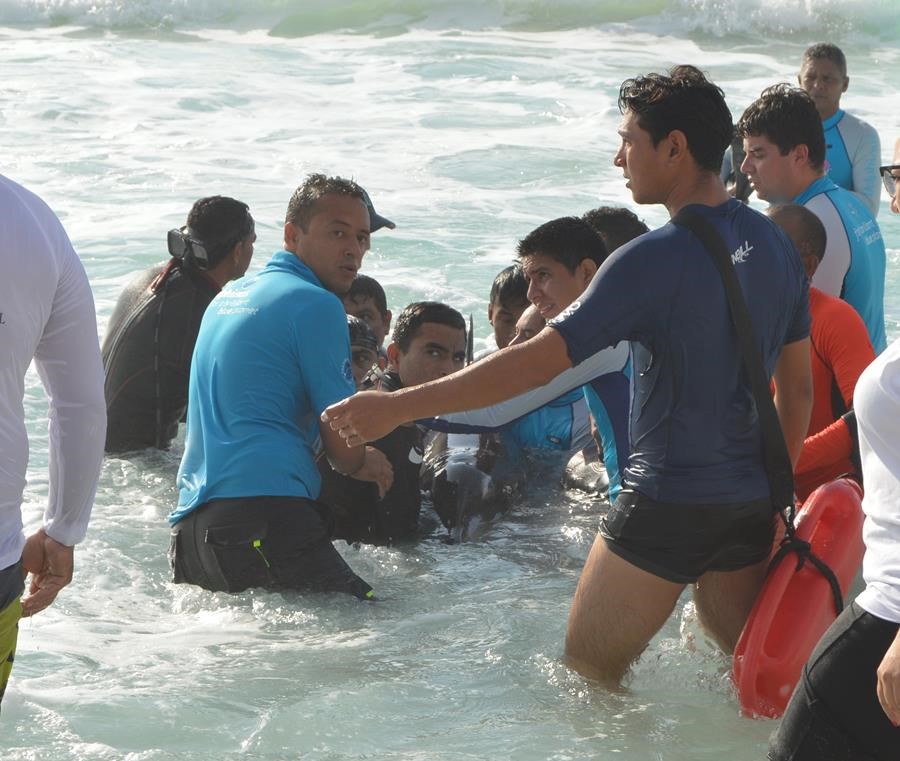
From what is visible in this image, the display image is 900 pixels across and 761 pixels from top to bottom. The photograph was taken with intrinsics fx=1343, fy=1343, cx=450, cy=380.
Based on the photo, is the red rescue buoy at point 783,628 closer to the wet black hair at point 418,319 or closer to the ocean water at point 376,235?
the ocean water at point 376,235

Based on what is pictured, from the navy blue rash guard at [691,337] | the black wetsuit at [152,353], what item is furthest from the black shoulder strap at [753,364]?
the black wetsuit at [152,353]

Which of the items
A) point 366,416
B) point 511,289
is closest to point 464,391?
point 366,416

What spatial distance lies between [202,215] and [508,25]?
16.4 meters

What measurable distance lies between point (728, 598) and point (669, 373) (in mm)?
747

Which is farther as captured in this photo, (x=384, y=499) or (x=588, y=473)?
(x=588, y=473)

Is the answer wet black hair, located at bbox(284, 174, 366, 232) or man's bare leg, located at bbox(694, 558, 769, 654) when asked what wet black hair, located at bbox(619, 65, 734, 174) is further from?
wet black hair, located at bbox(284, 174, 366, 232)

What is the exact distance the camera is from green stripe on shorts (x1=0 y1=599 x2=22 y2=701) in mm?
2756

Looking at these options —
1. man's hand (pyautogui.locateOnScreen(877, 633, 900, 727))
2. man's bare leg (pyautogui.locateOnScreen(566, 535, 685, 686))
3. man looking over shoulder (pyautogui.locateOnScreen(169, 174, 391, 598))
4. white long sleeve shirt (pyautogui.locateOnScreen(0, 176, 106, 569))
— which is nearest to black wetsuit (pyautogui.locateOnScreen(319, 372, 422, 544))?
man looking over shoulder (pyautogui.locateOnScreen(169, 174, 391, 598))

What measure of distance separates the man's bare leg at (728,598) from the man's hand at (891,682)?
1.14 meters

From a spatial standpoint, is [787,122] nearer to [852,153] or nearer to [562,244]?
[562,244]

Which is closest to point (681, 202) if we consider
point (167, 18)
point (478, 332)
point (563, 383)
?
point (563, 383)

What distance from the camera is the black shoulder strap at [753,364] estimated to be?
10.9 ft

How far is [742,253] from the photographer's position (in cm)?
338

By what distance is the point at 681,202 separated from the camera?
3.47m
